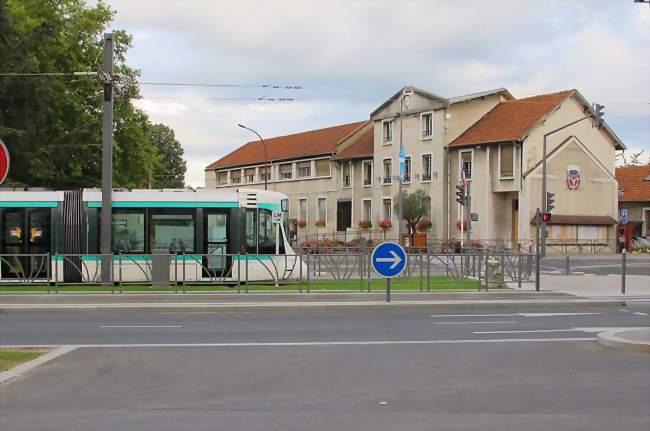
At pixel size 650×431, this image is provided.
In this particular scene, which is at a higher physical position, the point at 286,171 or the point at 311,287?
the point at 286,171

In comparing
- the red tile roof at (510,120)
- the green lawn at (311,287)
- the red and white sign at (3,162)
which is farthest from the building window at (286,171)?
the red and white sign at (3,162)

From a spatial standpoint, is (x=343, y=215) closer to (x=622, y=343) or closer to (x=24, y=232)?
(x=24, y=232)

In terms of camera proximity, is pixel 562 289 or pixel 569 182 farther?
pixel 569 182

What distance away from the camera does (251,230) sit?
22875 mm

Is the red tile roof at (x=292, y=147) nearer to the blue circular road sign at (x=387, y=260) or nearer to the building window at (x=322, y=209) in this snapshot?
the building window at (x=322, y=209)

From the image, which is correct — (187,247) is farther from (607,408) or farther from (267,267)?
(607,408)

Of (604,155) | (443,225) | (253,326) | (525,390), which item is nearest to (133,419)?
(525,390)

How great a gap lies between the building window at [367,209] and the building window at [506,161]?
12482 mm

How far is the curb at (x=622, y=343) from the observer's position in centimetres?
1012

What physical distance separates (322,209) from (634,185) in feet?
85.5

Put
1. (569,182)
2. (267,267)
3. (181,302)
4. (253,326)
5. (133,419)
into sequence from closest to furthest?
1. (133,419)
2. (253,326)
3. (181,302)
4. (267,267)
5. (569,182)

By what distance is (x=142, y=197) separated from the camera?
2302 cm

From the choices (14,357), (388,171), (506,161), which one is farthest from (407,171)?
(14,357)

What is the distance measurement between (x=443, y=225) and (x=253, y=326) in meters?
42.0
